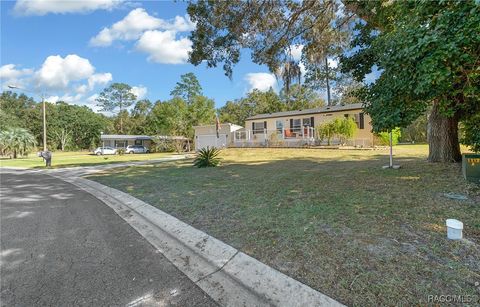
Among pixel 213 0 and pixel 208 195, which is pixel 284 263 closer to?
pixel 208 195

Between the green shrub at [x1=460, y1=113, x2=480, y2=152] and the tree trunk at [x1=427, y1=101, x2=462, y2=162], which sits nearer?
the green shrub at [x1=460, y1=113, x2=480, y2=152]

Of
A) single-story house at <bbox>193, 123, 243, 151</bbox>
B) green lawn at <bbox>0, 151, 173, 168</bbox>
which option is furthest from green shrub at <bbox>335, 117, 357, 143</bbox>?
green lawn at <bbox>0, 151, 173, 168</bbox>

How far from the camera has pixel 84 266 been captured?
9.62 feet

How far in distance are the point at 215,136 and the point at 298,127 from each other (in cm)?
937

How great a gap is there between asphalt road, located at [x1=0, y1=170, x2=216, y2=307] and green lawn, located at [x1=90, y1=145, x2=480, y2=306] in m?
0.93

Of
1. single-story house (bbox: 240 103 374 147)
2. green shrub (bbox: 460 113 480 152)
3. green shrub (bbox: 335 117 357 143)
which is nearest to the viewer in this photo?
green shrub (bbox: 460 113 480 152)

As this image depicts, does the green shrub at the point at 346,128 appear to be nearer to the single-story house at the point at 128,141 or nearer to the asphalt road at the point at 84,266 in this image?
the asphalt road at the point at 84,266

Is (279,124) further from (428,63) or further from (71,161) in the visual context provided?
(428,63)

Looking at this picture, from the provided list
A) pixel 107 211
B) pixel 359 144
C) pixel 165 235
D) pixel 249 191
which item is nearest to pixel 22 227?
pixel 107 211

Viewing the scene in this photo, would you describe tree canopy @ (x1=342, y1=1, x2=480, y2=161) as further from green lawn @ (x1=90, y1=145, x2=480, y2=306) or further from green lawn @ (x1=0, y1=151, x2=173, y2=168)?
green lawn @ (x1=0, y1=151, x2=173, y2=168)

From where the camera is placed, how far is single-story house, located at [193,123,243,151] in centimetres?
2620

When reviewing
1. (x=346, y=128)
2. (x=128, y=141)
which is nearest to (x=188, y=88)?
(x=128, y=141)

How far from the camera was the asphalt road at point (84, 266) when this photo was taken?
2330 mm

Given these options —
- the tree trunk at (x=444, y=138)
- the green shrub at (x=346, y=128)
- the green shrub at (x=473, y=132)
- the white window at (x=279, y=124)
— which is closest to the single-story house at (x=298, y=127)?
the white window at (x=279, y=124)
